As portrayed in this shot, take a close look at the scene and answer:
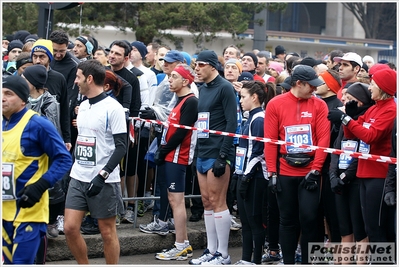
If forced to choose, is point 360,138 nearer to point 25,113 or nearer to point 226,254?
point 226,254

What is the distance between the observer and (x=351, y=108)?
6.70 m

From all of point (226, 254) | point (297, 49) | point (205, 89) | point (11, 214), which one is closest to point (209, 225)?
point (226, 254)

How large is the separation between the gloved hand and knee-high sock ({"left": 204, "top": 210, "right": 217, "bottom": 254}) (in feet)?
3.64

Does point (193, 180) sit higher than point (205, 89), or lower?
lower

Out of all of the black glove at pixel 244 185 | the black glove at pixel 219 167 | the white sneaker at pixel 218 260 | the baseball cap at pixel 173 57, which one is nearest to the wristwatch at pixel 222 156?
the black glove at pixel 219 167

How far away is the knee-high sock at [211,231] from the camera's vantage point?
802cm

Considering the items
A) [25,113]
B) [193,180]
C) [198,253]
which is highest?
[25,113]

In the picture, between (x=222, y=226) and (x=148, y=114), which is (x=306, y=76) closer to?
(x=222, y=226)

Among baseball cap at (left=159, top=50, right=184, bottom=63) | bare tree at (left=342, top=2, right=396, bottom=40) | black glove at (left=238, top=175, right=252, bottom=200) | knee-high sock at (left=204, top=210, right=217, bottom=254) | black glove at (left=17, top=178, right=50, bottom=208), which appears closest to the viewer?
black glove at (left=17, top=178, right=50, bottom=208)

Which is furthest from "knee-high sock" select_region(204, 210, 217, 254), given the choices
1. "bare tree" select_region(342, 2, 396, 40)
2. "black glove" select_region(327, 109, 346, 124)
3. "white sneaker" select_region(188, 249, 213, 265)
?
"bare tree" select_region(342, 2, 396, 40)

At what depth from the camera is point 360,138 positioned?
6.46 metres

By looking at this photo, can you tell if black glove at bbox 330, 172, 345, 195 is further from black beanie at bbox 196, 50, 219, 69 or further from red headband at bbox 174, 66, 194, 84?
red headband at bbox 174, 66, 194, 84

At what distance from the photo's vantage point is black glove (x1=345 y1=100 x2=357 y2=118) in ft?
21.9

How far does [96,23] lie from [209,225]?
42.3ft
